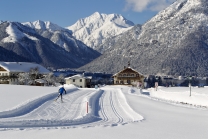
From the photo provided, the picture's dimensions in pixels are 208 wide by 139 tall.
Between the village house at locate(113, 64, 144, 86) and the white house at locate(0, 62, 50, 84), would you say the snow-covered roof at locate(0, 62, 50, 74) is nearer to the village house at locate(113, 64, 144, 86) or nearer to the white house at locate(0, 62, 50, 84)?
the white house at locate(0, 62, 50, 84)

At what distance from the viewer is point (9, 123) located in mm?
17344

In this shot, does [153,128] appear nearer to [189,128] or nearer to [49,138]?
[189,128]

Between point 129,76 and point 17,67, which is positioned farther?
point 129,76

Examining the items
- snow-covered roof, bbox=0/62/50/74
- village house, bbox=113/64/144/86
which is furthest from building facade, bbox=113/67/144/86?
snow-covered roof, bbox=0/62/50/74

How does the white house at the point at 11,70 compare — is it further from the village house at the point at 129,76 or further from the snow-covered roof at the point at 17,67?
the village house at the point at 129,76

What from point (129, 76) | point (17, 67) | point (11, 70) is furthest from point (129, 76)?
point (11, 70)

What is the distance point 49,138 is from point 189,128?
829cm

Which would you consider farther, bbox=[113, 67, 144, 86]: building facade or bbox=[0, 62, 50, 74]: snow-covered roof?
bbox=[113, 67, 144, 86]: building facade

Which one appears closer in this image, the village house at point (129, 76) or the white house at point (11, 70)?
the white house at point (11, 70)

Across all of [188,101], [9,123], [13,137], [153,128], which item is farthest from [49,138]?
[188,101]

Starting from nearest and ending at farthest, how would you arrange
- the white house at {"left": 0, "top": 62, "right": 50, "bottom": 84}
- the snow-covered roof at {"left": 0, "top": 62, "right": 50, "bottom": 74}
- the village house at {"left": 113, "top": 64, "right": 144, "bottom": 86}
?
the white house at {"left": 0, "top": 62, "right": 50, "bottom": 84}
the snow-covered roof at {"left": 0, "top": 62, "right": 50, "bottom": 74}
the village house at {"left": 113, "top": 64, "right": 144, "bottom": 86}

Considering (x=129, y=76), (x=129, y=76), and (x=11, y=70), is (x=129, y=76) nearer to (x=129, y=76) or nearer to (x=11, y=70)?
(x=129, y=76)

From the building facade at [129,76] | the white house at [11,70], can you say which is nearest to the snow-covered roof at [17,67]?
the white house at [11,70]

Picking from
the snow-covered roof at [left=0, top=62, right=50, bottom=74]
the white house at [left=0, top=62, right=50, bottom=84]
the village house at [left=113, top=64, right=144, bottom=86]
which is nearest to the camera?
the white house at [left=0, top=62, right=50, bottom=84]
